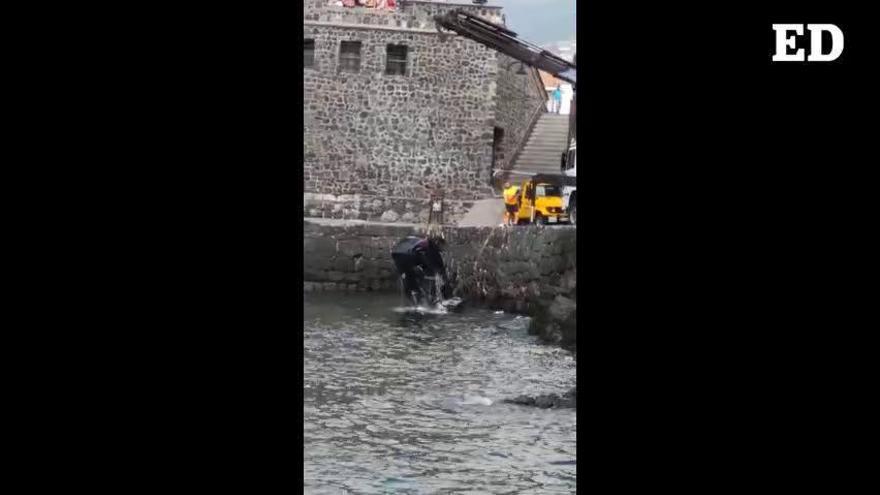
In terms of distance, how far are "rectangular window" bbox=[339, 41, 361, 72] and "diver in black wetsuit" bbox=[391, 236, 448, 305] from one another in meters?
5.89

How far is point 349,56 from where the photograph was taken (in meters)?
27.4

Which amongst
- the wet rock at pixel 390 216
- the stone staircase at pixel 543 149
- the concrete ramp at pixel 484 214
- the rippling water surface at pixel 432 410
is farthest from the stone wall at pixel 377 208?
the rippling water surface at pixel 432 410

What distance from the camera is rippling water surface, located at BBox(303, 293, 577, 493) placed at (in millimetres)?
8234

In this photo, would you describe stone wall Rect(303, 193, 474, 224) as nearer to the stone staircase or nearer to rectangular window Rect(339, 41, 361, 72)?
the stone staircase
